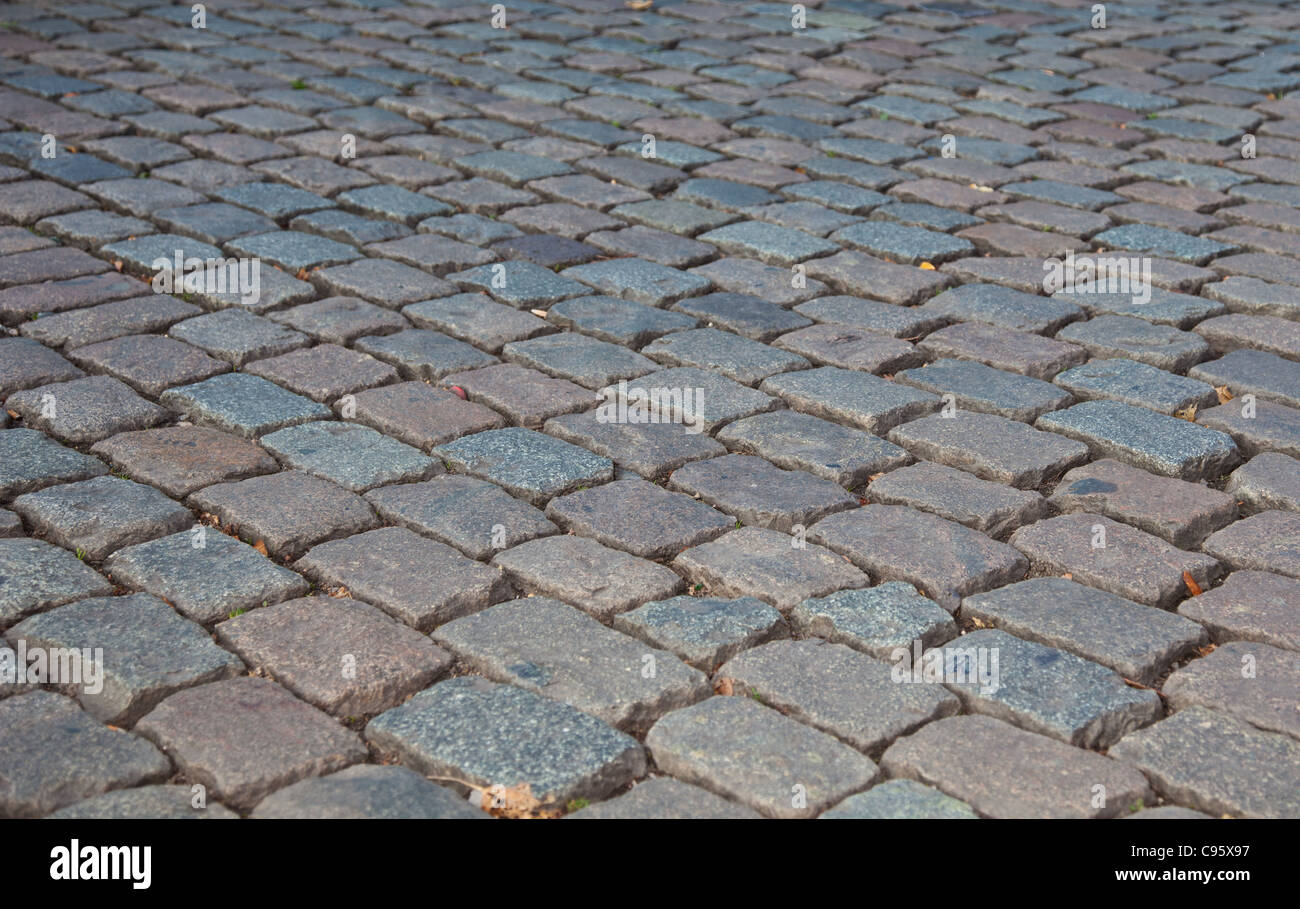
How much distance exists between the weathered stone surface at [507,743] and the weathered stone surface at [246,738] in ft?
0.33

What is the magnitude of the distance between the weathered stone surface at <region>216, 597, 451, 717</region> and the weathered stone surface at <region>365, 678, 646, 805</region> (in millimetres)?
61

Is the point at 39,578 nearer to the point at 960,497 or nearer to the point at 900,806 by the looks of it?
the point at 900,806

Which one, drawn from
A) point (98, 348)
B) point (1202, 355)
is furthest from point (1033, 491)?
point (98, 348)

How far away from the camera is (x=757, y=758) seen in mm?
2295

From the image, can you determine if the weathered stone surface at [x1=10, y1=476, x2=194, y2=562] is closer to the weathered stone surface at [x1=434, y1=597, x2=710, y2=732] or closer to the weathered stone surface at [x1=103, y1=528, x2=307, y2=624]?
the weathered stone surface at [x1=103, y1=528, x2=307, y2=624]

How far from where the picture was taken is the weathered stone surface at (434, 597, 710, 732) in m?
2.45

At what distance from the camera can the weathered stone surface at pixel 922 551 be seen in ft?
9.34

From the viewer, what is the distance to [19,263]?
169 inches

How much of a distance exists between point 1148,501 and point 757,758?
4.56ft

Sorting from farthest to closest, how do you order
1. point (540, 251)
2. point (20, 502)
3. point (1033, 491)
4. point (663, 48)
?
point (663, 48)
point (540, 251)
point (1033, 491)
point (20, 502)

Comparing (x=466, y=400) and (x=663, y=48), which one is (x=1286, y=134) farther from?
(x=466, y=400)

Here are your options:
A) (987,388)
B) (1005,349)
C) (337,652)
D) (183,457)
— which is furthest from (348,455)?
(1005,349)
